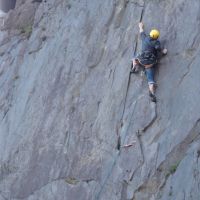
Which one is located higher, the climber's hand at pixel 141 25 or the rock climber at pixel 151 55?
the climber's hand at pixel 141 25

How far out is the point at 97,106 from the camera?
20156 millimetres

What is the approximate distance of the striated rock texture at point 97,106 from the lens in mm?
17844

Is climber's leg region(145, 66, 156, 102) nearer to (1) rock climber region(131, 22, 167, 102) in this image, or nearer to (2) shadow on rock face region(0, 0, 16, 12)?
(1) rock climber region(131, 22, 167, 102)

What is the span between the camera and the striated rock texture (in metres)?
17.8

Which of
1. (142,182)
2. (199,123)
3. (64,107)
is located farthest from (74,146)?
(199,123)

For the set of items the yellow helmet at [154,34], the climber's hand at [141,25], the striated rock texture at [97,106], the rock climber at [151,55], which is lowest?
the striated rock texture at [97,106]

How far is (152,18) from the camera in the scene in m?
19.8

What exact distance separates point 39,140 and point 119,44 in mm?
3815

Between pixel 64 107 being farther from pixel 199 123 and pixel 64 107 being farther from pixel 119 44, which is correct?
pixel 199 123

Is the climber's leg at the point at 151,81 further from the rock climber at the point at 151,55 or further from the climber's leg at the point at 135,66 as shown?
the climber's leg at the point at 135,66

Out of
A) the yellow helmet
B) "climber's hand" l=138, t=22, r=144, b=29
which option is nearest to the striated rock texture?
"climber's hand" l=138, t=22, r=144, b=29

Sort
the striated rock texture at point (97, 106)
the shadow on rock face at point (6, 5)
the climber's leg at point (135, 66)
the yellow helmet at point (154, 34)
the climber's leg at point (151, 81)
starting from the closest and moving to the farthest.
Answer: the striated rock texture at point (97, 106) → the climber's leg at point (151, 81) → the yellow helmet at point (154, 34) → the climber's leg at point (135, 66) → the shadow on rock face at point (6, 5)

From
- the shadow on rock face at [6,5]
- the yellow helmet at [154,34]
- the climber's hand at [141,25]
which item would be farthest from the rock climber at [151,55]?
the shadow on rock face at [6,5]

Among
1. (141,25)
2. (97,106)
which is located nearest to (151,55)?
(141,25)
